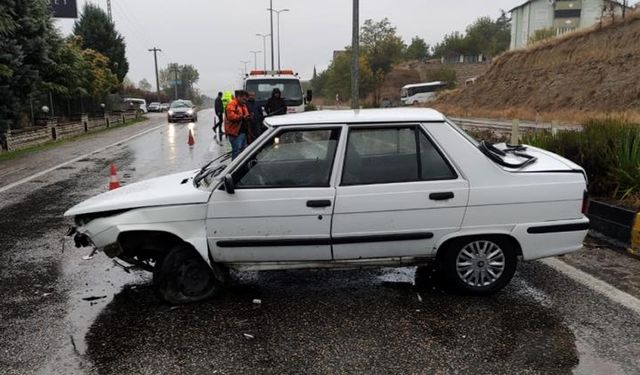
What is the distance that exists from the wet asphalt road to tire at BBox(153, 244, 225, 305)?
11cm

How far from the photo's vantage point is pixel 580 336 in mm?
3957

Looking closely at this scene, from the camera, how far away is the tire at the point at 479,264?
458 cm

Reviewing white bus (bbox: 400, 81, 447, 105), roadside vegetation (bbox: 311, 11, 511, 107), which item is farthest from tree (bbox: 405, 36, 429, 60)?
white bus (bbox: 400, 81, 447, 105)

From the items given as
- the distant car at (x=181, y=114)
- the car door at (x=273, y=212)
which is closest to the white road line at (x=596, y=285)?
the car door at (x=273, y=212)

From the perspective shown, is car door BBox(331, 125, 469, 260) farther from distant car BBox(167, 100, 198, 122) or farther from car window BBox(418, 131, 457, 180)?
distant car BBox(167, 100, 198, 122)

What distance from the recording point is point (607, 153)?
7.16 m

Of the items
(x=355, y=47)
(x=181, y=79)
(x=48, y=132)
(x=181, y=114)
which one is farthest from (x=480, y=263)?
(x=181, y=79)

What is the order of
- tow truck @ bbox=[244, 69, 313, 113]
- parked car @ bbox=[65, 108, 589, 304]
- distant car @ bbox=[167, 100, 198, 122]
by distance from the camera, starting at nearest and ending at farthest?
parked car @ bbox=[65, 108, 589, 304] → tow truck @ bbox=[244, 69, 313, 113] → distant car @ bbox=[167, 100, 198, 122]

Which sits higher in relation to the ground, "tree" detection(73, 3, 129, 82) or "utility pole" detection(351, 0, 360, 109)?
"tree" detection(73, 3, 129, 82)

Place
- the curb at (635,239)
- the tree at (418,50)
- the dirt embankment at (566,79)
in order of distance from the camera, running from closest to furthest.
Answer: the curb at (635,239), the dirt embankment at (566,79), the tree at (418,50)

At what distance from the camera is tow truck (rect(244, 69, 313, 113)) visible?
17969mm

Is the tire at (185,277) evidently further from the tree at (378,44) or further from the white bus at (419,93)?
the tree at (378,44)

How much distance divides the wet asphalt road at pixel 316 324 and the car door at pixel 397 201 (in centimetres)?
53

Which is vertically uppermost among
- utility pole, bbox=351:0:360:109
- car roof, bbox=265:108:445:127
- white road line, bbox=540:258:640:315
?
utility pole, bbox=351:0:360:109
